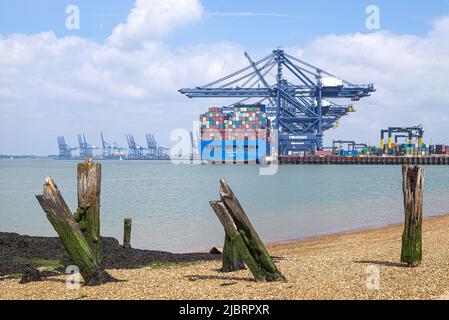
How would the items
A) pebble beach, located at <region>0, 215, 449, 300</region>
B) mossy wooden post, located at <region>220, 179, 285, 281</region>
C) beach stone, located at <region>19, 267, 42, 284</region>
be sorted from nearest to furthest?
pebble beach, located at <region>0, 215, 449, 300</region>
mossy wooden post, located at <region>220, 179, 285, 281</region>
beach stone, located at <region>19, 267, 42, 284</region>

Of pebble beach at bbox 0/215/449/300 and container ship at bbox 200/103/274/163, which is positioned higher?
container ship at bbox 200/103/274/163

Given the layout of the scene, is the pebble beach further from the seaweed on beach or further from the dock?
the dock

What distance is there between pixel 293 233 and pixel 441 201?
18.9m

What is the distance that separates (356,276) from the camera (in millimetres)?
9352

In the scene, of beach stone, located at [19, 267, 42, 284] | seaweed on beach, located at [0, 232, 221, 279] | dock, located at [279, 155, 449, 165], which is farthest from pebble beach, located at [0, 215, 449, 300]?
dock, located at [279, 155, 449, 165]

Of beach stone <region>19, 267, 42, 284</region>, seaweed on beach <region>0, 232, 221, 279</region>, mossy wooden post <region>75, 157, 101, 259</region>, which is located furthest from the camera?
seaweed on beach <region>0, 232, 221, 279</region>

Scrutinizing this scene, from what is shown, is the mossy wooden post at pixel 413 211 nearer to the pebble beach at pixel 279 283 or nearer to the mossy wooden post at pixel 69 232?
the pebble beach at pixel 279 283

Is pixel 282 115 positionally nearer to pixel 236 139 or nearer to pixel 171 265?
pixel 236 139

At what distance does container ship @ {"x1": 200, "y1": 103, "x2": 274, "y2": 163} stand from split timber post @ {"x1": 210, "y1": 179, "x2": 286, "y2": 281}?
120 metres

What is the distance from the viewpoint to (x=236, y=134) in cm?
13662

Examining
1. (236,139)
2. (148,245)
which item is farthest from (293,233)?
(236,139)

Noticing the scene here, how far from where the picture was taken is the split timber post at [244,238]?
917 centimetres

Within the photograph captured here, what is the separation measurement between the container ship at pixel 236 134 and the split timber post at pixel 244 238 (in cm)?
12001

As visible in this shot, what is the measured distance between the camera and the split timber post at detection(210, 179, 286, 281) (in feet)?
30.1
